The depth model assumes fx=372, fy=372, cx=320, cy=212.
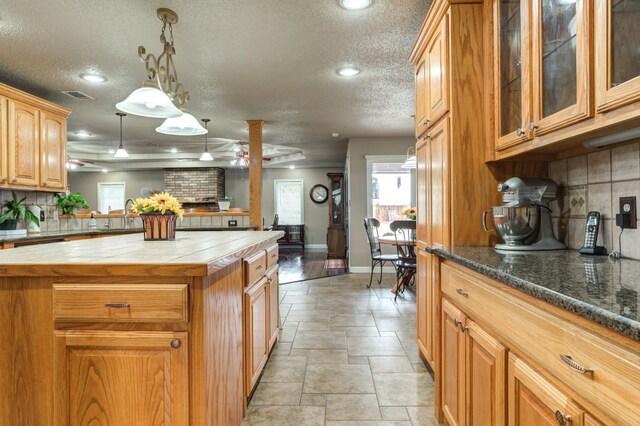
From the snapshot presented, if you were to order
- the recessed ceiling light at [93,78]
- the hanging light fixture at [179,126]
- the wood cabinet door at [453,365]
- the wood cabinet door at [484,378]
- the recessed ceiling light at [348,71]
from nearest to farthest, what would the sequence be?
1. the wood cabinet door at [484,378]
2. the wood cabinet door at [453,365]
3. the hanging light fixture at [179,126]
4. the recessed ceiling light at [348,71]
5. the recessed ceiling light at [93,78]

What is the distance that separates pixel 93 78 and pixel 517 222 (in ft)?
12.8

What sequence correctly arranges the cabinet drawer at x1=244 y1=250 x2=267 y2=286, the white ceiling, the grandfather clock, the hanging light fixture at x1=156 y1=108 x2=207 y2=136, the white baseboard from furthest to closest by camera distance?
the grandfather clock
the white baseboard
the hanging light fixture at x1=156 y1=108 x2=207 y2=136
the white ceiling
the cabinet drawer at x1=244 y1=250 x2=267 y2=286

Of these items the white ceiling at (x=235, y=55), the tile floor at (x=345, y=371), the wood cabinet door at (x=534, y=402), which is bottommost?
the tile floor at (x=345, y=371)

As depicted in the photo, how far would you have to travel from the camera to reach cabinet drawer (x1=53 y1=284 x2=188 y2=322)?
1.27 m

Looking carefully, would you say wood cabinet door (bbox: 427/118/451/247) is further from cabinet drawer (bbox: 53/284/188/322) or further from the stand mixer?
cabinet drawer (bbox: 53/284/188/322)

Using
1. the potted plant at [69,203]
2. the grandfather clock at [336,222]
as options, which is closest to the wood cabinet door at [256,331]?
the potted plant at [69,203]

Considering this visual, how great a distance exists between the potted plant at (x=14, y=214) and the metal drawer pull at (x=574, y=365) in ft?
15.7

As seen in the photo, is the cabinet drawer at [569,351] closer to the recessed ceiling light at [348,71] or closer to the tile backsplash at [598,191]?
the tile backsplash at [598,191]

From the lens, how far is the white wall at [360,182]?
643cm

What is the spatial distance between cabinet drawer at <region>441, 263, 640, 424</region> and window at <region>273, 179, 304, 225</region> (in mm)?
9654

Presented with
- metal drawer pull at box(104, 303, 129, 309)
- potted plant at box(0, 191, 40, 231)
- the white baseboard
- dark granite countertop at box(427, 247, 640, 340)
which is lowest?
the white baseboard

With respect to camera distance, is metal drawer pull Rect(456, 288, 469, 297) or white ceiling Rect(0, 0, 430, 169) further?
white ceiling Rect(0, 0, 430, 169)

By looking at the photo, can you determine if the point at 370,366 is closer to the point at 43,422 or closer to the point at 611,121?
the point at 43,422

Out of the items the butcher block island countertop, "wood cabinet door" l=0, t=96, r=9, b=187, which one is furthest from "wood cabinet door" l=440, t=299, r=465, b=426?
"wood cabinet door" l=0, t=96, r=9, b=187
